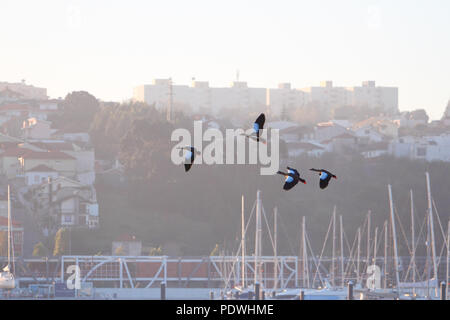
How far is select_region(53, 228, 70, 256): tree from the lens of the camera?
2420 inches

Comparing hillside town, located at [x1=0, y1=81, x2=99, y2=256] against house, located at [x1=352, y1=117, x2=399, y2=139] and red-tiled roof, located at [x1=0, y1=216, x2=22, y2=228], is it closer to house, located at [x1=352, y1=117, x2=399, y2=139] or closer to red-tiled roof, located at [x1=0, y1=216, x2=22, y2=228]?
red-tiled roof, located at [x1=0, y1=216, x2=22, y2=228]

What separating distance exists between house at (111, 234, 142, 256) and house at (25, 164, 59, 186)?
1256 cm

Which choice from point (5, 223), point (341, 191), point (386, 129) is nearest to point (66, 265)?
point (5, 223)

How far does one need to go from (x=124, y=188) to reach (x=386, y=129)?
49297 mm

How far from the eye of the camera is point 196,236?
234ft

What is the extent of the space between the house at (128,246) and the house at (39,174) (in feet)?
41.2

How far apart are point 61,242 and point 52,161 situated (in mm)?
18122

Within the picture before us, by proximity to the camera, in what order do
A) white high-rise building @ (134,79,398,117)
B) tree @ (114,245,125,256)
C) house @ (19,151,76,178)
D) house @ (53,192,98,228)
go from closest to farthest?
tree @ (114,245,125,256)
house @ (53,192,98,228)
house @ (19,151,76,178)
white high-rise building @ (134,79,398,117)

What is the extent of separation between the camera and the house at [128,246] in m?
65.0

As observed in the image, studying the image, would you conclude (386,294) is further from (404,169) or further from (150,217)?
(404,169)

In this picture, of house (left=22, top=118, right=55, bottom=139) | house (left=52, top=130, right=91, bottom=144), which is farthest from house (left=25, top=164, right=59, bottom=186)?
house (left=22, top=118, right=55, bottom=139)

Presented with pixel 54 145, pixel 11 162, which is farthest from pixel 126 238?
pixel 54 145

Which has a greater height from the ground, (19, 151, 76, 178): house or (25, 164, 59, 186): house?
(19, 151, 76, 178): house

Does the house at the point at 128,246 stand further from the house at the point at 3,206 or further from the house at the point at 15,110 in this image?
the house at the point at 15,110
